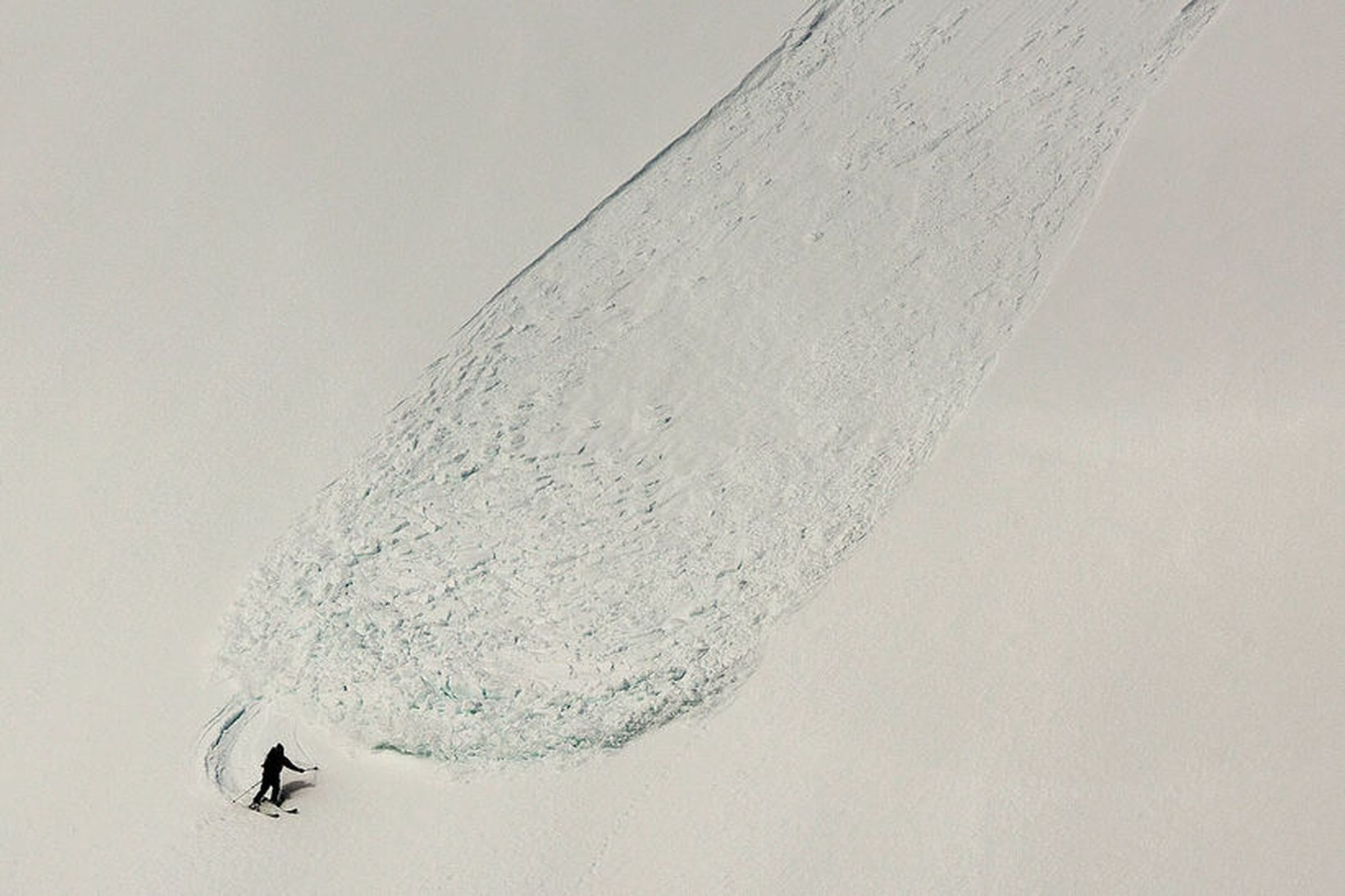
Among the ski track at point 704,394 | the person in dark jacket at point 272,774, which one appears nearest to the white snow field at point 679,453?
the ski track at point 704,394

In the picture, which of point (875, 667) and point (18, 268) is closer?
point (875, 667)

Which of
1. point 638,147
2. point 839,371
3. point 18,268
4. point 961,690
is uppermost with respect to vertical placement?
point 18,268

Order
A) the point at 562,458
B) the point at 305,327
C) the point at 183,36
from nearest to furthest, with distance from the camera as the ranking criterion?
the point at 562,458 < the point at 305,327 < the point at 183,36

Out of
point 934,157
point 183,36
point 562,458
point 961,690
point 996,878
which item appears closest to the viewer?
point 996,878

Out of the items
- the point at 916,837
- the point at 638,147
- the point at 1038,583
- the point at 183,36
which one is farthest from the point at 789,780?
the point at 183,36

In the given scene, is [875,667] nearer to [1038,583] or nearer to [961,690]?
[961,690]

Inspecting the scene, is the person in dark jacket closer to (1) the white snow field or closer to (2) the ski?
(2) the ski

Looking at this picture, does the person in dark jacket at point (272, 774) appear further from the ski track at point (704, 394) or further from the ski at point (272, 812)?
the ski track at point (704, 394)

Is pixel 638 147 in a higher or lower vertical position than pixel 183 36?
lower

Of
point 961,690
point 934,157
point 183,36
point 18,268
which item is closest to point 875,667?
point 961,690
